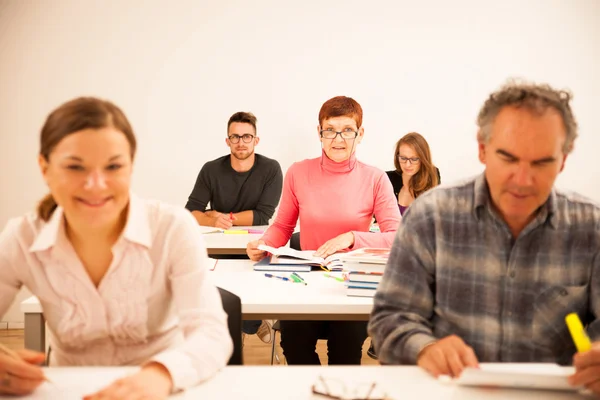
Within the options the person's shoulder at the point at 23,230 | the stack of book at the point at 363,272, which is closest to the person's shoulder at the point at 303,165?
the stack of book at the point at 363,272

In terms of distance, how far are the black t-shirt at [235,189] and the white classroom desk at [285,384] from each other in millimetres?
3024

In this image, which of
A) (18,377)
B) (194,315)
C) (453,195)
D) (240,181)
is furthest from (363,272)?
(240,181)

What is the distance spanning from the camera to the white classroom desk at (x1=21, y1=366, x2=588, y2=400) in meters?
1.16

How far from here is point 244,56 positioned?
191 inches

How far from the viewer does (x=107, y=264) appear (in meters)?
1.36

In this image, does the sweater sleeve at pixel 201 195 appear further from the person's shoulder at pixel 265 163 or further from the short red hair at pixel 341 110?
the short red hair at pixel 341 110

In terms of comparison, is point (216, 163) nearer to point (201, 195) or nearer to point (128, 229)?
point (201, 195)

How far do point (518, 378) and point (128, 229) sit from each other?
917 millimetres

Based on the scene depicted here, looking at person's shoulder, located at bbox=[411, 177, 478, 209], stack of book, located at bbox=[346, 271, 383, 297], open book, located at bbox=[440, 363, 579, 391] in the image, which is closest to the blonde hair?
stack of book, located at bbox=[346, 271, 383, 297]

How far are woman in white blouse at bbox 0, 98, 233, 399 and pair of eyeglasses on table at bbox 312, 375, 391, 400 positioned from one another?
0.79ft

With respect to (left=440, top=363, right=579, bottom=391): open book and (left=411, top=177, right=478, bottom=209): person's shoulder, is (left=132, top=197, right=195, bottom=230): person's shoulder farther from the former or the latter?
(left=440, top=363, right=579, bottom=391): open book

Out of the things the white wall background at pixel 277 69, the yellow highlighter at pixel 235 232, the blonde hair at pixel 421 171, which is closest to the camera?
the yellow highlighter at pixel 235 232

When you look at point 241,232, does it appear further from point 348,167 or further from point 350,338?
point 350,338

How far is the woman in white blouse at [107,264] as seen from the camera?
122cm
